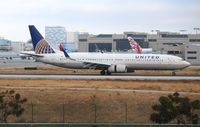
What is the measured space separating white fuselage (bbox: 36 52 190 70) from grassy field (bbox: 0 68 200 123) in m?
15.4

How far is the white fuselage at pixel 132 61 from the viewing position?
72.1 meters

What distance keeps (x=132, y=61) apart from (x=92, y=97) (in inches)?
1144

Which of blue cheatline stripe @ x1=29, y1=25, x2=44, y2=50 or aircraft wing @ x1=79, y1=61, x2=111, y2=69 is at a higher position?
blue cheatline stripe @ x1=29, y1=25, x2=44, y2=50

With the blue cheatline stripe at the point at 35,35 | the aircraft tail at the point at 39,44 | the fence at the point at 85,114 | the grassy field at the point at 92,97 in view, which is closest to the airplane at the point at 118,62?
the aircraft tail at the point at 39,44

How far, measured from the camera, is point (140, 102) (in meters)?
42.6

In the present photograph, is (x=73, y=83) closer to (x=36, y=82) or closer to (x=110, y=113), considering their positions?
(x=36, y=82)

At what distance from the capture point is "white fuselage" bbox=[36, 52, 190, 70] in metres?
72.1

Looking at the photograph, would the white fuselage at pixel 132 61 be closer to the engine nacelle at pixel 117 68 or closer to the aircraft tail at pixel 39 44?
the engine nacelle at pixel 117 68

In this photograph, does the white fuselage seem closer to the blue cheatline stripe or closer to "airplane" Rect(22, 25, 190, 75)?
"airplane" Rect(22, 25, 190, 75)

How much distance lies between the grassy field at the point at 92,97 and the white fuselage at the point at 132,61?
50.4 feet

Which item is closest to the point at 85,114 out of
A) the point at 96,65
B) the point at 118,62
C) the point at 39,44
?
the point at 96,65

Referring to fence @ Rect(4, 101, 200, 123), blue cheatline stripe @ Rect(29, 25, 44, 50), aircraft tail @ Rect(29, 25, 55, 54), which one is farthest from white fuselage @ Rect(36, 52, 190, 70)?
fence @ Rect(4, 101, 200, 123)

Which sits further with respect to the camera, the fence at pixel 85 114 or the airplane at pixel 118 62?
the airplane at pixel 118 62

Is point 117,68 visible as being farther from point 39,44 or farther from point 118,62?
point 39,44
